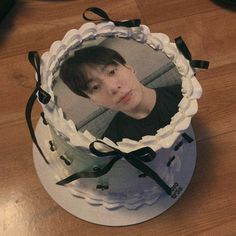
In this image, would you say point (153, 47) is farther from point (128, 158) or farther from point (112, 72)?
point (128, 158)

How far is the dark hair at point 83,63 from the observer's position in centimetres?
61

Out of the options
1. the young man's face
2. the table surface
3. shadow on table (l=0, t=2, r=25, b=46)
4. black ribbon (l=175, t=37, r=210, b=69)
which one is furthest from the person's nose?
shadow on table (l=0, t=2, r=25, b=46)

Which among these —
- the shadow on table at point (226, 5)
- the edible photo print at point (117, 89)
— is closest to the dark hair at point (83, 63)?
the edible photo print at point (117, 89)

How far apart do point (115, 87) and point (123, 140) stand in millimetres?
86

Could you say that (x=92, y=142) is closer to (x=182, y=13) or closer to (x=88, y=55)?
(x=88, y=55)

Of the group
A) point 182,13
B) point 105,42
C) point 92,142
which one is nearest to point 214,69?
point 182,13

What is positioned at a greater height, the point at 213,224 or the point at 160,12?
the point at 160,12

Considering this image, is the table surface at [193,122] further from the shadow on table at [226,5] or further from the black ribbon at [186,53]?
the black ribbon at [186,53]

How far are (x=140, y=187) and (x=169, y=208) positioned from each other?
0.07 m

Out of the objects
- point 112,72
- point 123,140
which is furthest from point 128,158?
point 112,72

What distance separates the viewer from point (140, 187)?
26.8 inches

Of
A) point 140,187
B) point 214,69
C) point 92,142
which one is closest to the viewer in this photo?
point 92,142

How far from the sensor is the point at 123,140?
566 millimetres

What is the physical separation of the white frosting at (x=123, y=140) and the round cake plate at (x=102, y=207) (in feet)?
0.04
